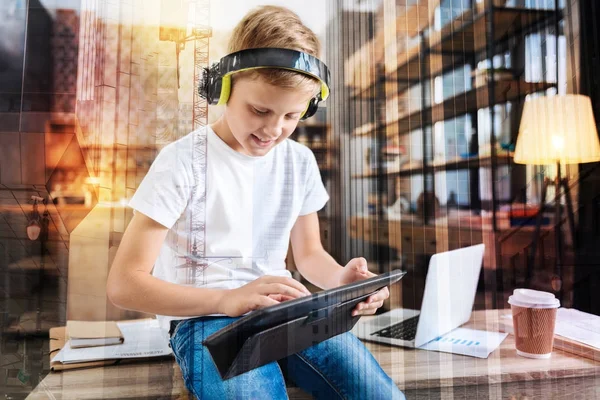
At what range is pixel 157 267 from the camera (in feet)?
2.70

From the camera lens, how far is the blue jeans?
0.79 metres

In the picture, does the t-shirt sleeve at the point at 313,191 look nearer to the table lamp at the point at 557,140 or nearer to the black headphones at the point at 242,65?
the black headphones at the point at 242,65

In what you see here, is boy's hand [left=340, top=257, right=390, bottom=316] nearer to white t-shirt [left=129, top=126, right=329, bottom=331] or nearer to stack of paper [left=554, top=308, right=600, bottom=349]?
white t-shirt [left=129, top=126, right=329, bottom=331]

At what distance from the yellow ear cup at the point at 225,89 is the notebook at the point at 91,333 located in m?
0.43

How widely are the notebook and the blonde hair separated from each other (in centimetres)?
48

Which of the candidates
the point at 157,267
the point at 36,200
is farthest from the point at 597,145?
the point at 36,200

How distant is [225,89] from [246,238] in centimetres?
27

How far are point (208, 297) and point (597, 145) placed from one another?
108cm

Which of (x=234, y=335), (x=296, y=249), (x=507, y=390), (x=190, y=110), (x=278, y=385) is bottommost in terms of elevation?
(x=507, y=390)

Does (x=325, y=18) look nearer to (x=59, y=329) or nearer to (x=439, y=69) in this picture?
(x=439, y=69)

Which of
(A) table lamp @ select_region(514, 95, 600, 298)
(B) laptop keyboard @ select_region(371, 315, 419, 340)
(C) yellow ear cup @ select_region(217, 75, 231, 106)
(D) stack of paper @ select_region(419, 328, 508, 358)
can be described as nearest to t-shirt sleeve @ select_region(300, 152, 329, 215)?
(C) yellow ear cup @ select_region(217, 75, 231, 106)

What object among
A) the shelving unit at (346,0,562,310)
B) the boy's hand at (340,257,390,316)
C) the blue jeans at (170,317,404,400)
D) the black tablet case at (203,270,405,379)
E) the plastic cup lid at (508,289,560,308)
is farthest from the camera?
the plastic cup lid at (508,289,560,308)

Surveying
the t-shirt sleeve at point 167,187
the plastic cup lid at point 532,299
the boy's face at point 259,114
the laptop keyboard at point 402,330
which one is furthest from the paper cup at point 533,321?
the t-shirt sleeve at point 167,187

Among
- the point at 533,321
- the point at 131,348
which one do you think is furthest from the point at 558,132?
the point at 131,348
